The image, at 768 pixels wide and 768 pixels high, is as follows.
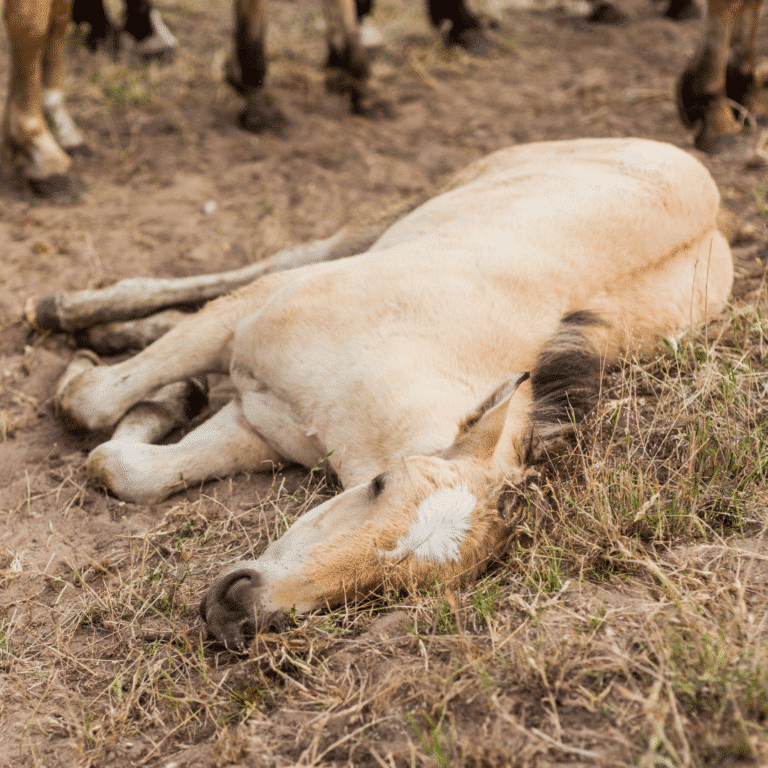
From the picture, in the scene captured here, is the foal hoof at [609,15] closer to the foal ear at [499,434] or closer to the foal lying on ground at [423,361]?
the foal lying on ground at [423,361]

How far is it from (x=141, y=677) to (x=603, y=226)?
2201mm

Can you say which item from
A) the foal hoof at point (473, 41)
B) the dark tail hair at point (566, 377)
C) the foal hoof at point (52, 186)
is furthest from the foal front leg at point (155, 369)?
the foal hoof at point (473, 41)

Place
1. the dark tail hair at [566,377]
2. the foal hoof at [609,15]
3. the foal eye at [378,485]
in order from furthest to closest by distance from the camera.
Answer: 1. the foal hoof at [609,15]
2. the dark tail hair at [566,377]
3. the foal eye at [378,485]

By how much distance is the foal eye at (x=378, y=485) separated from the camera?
211 cm

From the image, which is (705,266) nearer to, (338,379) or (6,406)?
(338,379)

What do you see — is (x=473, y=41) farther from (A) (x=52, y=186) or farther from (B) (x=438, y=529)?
(B) (x=438, y=529)

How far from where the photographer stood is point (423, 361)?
255 cm

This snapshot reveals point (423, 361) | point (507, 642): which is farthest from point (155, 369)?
point (507, 642)

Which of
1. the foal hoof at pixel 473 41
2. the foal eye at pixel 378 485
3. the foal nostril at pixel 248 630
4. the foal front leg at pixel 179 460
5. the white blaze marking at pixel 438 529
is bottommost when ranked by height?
the foal front leg at pixel 179 460

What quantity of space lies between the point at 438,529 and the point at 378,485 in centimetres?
20

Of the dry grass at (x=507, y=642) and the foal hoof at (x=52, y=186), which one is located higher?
the foal hoof at (x=52, y=186)

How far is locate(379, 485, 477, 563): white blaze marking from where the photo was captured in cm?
204

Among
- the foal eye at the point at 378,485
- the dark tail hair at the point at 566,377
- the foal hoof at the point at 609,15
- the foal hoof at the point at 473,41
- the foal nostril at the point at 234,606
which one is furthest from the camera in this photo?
the foal hoof at the point at 609,15

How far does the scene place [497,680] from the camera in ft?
5.94
